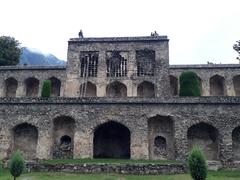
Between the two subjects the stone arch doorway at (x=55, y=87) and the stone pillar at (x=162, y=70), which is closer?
the stone pillar at (x=162, y=70)

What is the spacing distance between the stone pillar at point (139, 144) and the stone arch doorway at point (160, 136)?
1.24 meters

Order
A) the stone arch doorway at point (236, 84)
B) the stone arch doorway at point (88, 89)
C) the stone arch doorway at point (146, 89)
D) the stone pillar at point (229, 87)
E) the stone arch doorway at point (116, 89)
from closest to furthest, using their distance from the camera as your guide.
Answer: the stone arch doorway at point (88, 89) → the stone arch doorway at point (146, 89) → the stone arch doorway at point (116, 89) → the stone pillar at point (229, 87) → the stone arch doorway at point (236, 84)

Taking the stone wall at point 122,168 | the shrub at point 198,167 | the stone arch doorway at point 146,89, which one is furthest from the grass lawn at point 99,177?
the stone arch doorway at point 146,89

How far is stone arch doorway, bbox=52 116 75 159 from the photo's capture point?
31.8 metres

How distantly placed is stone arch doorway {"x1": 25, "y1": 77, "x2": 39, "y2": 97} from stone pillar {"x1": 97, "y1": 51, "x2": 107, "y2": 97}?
357 inches

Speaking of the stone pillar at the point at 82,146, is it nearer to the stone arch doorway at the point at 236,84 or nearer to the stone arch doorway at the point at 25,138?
the stone arch doorway at the point at 25,138

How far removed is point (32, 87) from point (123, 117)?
1986cm

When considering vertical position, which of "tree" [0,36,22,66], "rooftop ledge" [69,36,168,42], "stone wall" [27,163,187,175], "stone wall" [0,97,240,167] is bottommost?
"stone wall" [27,163,187,175]

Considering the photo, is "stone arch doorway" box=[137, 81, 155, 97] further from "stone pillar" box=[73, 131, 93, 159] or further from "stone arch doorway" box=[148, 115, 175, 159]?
"stone pillar" box=[73, 131, 93, 159]

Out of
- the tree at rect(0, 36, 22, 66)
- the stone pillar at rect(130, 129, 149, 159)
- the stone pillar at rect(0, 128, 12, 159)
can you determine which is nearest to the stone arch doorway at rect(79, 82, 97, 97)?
the stone pillar at rect(0, 128, 12, 159)

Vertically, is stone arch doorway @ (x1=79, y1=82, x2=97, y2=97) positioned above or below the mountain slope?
below

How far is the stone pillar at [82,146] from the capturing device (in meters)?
30.3

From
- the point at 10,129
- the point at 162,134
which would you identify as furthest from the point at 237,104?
the point at 10,129

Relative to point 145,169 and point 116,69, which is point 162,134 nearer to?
point 145,169
